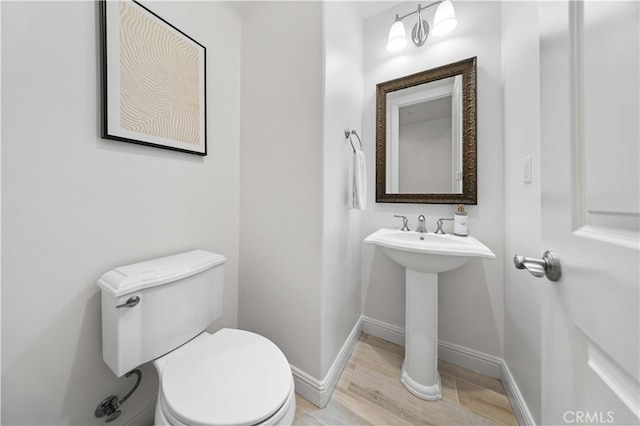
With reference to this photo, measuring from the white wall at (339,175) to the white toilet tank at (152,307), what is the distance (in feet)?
1.91

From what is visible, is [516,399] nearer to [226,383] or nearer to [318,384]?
[318,384]

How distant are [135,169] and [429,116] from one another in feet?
5.61

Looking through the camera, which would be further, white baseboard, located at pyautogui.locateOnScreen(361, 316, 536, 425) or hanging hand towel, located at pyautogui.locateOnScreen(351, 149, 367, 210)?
hanging hand towel, located at pyautogui.locateOnScreen(351, 149, 367, 210)

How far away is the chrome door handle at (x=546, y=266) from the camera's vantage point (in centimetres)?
44

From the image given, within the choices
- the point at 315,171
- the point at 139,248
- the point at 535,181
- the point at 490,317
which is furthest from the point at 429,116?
the point at 139,248

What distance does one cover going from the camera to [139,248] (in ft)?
3.11

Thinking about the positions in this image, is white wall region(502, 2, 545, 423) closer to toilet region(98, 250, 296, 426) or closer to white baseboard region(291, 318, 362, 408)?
white baseboard region(291, 318, 362, 408)

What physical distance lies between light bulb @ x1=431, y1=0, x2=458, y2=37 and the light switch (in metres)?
0.89

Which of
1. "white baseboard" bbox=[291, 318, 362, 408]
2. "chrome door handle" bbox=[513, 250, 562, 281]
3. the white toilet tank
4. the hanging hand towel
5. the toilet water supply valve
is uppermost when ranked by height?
the hanging hand towel

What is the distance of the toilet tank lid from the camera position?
75 centimetres

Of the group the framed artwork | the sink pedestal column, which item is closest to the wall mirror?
the sink pedestal column

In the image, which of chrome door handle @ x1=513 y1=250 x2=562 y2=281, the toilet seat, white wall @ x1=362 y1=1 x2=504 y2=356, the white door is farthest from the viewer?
white wall @ x1=362 y1=1 x2=504 y2=356

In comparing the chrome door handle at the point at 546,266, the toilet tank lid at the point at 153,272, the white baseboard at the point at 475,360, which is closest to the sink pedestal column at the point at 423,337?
the white baseboard at the point at 475,360

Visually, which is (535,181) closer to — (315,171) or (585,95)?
(585,95)
